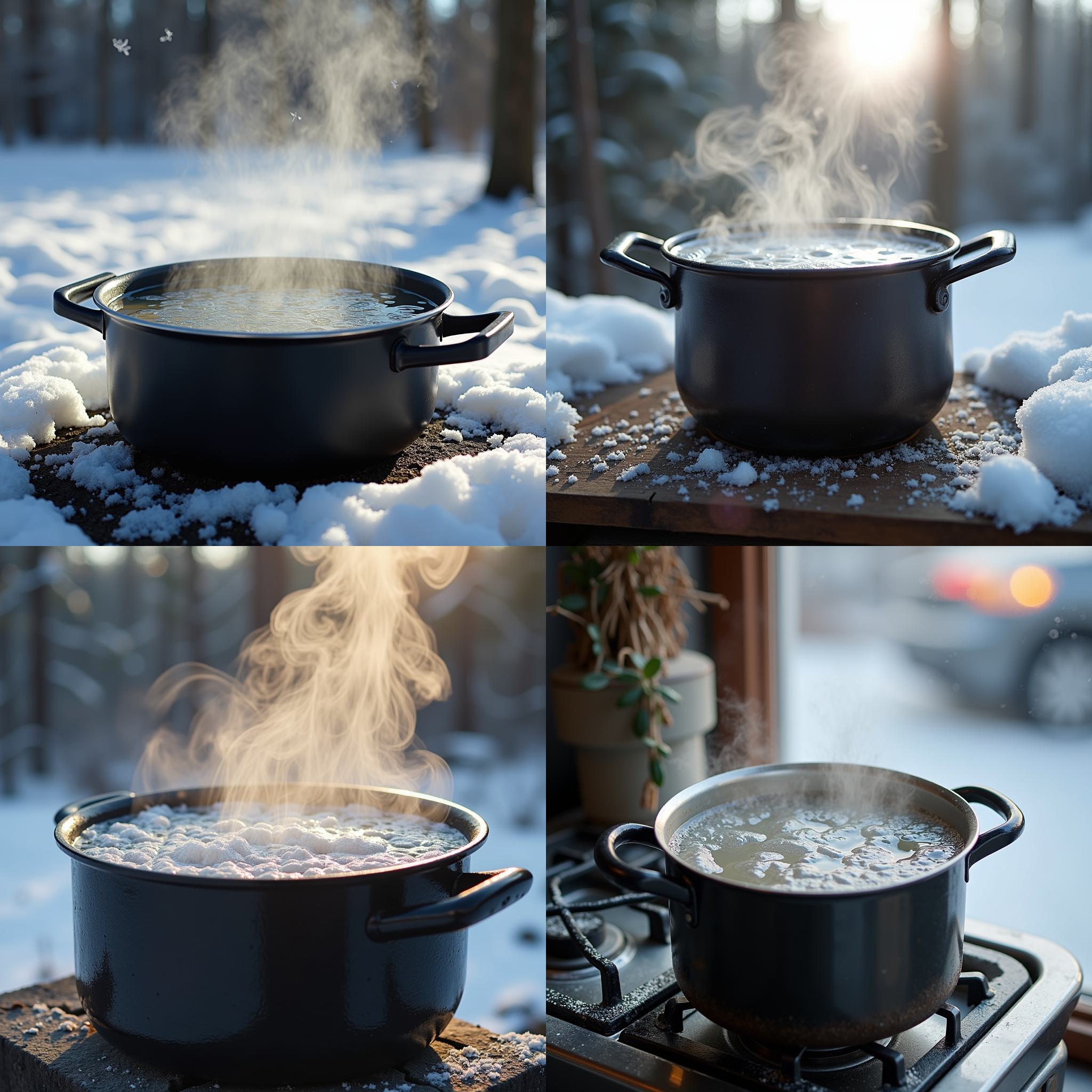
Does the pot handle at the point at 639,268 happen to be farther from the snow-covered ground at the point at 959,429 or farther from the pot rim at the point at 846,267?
the snow-covered ground at the point at 959,429

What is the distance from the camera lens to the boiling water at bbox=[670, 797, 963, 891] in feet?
3.96

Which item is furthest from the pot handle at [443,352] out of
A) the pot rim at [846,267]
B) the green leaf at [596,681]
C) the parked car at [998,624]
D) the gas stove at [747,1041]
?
the parked car at [998,624]

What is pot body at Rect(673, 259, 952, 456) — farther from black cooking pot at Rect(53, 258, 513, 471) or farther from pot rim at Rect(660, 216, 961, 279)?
black cooking pot at Rect(53, 258, 513, 471)

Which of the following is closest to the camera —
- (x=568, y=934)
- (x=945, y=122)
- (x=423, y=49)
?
(x=568, y=934)

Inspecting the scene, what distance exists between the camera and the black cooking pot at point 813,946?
111cm

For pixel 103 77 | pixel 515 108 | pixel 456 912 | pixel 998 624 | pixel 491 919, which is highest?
pixel 103 77

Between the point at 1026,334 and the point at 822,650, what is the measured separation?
4332 mm

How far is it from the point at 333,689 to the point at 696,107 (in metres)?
5.45

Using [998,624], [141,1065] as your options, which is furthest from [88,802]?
[998,624]

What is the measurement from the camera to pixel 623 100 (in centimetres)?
629

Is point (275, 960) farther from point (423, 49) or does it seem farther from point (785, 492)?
point (423, 49)

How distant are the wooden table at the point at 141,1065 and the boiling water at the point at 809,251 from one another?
101 centimetres

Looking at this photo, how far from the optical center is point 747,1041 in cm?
130

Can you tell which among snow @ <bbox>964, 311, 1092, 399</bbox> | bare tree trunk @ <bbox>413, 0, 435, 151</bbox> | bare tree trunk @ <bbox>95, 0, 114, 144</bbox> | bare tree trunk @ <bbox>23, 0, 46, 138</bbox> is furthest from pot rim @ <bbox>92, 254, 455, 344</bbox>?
bare tree trunk @ <bbox>23, 0, 46, 138</bbox>
